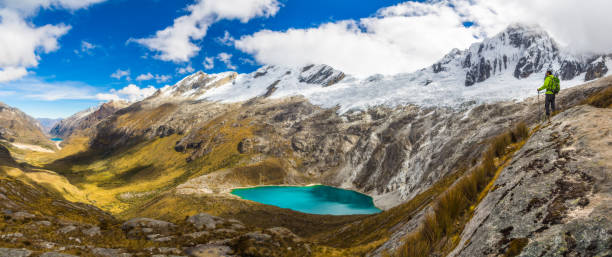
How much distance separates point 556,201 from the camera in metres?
4.63

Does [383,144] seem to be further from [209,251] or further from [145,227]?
[209,251]

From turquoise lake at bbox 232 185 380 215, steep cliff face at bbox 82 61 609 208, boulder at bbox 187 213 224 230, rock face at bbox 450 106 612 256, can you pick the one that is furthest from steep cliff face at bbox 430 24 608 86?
rock face at bbox 450 106 612 256

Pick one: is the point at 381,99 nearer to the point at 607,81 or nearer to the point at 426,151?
the point at 426,151

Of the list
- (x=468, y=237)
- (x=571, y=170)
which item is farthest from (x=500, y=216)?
(x=571, y=170)

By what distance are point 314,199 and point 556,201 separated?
122 m

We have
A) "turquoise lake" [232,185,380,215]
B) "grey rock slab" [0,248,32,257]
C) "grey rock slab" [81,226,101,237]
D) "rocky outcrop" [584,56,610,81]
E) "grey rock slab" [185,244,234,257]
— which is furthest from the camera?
"rocky outcrop" [584,56,610,81]

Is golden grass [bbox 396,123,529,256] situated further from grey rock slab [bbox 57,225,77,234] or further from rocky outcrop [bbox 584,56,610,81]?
rocky outcrop [bbox 584,56,610,81]

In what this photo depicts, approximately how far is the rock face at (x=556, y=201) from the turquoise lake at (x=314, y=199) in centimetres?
9341

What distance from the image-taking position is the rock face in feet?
12.2

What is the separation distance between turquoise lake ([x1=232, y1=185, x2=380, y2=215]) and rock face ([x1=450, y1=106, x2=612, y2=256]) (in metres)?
93.4

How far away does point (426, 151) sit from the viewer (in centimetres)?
9938

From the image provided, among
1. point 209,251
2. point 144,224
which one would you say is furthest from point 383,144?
point 209,251

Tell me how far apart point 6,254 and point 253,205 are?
8980 centimetres

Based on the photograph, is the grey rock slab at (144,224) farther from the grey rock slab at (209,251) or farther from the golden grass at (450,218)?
the golden grass at (450,218)
